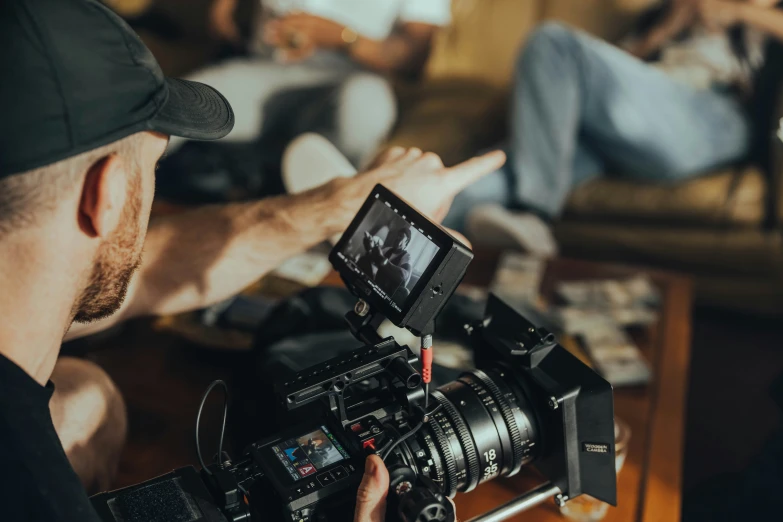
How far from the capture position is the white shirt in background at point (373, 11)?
7.39 ft

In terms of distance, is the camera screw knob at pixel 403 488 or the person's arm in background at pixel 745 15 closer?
the camera screw knob at pixel 403 488

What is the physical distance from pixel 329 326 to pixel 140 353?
0.34 m

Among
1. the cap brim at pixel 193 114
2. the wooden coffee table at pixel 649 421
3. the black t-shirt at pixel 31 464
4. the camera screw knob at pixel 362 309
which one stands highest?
the cap brim at pixel 193 114

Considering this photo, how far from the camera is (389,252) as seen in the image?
87cm

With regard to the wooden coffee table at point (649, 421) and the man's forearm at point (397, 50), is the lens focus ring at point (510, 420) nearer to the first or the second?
the wooden coffee table at point (649, 421)

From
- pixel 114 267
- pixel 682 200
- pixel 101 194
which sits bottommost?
pixel 682 200

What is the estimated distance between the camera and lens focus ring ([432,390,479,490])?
0.85 meters

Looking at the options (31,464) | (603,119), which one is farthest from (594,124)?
(31,464)

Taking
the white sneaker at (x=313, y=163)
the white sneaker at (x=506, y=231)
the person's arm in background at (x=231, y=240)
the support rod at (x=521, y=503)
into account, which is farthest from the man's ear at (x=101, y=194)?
the white sneaker at (x=506, y=231)

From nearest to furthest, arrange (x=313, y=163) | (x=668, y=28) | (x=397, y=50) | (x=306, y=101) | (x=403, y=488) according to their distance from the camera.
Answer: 1. (x=403, y=488)
2. (x=313, y=163)
3. (x=668, y=28)
4. (x=306, y=101)
5. (x=397, y=50)

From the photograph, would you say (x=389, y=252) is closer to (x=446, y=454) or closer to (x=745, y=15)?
(x=446, y=454)

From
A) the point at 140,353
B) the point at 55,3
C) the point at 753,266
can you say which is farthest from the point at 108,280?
the point at 753,266

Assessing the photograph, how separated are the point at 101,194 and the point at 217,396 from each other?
531mm

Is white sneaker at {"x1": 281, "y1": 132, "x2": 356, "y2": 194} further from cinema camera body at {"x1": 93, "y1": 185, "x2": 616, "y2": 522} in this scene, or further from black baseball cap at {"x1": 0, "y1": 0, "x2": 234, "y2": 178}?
black baseball cap at {"x1": 0, "y1": 0, "x2": 234, "y2": 178}
